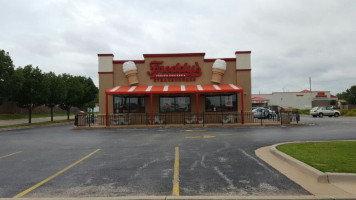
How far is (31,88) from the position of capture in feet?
89.5

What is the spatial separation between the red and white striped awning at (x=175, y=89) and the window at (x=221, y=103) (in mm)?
1159

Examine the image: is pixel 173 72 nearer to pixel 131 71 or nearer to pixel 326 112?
pixel 131 71

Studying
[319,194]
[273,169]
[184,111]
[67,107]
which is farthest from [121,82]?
[319,194]

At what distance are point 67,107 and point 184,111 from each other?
20.6 m

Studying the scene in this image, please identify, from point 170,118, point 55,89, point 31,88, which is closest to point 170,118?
point 170,118

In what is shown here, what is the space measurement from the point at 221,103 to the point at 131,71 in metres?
8.61

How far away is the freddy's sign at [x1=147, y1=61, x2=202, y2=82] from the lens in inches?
927

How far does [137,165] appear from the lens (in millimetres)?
7383

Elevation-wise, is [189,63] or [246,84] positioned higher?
[189,63]

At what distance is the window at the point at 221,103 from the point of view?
2336cm

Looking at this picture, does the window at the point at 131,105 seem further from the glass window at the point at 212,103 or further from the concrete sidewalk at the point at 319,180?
the concrete sidewalk at the point at 319,180

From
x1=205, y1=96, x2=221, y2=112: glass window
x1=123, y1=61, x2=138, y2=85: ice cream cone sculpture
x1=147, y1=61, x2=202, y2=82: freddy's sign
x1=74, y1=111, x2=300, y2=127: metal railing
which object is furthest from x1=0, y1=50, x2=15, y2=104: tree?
x1=205, y1=96, x2=221, y2=112: glass window

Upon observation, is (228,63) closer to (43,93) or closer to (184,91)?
(184,91)

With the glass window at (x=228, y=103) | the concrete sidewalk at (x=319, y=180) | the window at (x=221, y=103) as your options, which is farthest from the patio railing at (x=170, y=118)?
the concrete sidewalk at (x=319, y=180)
